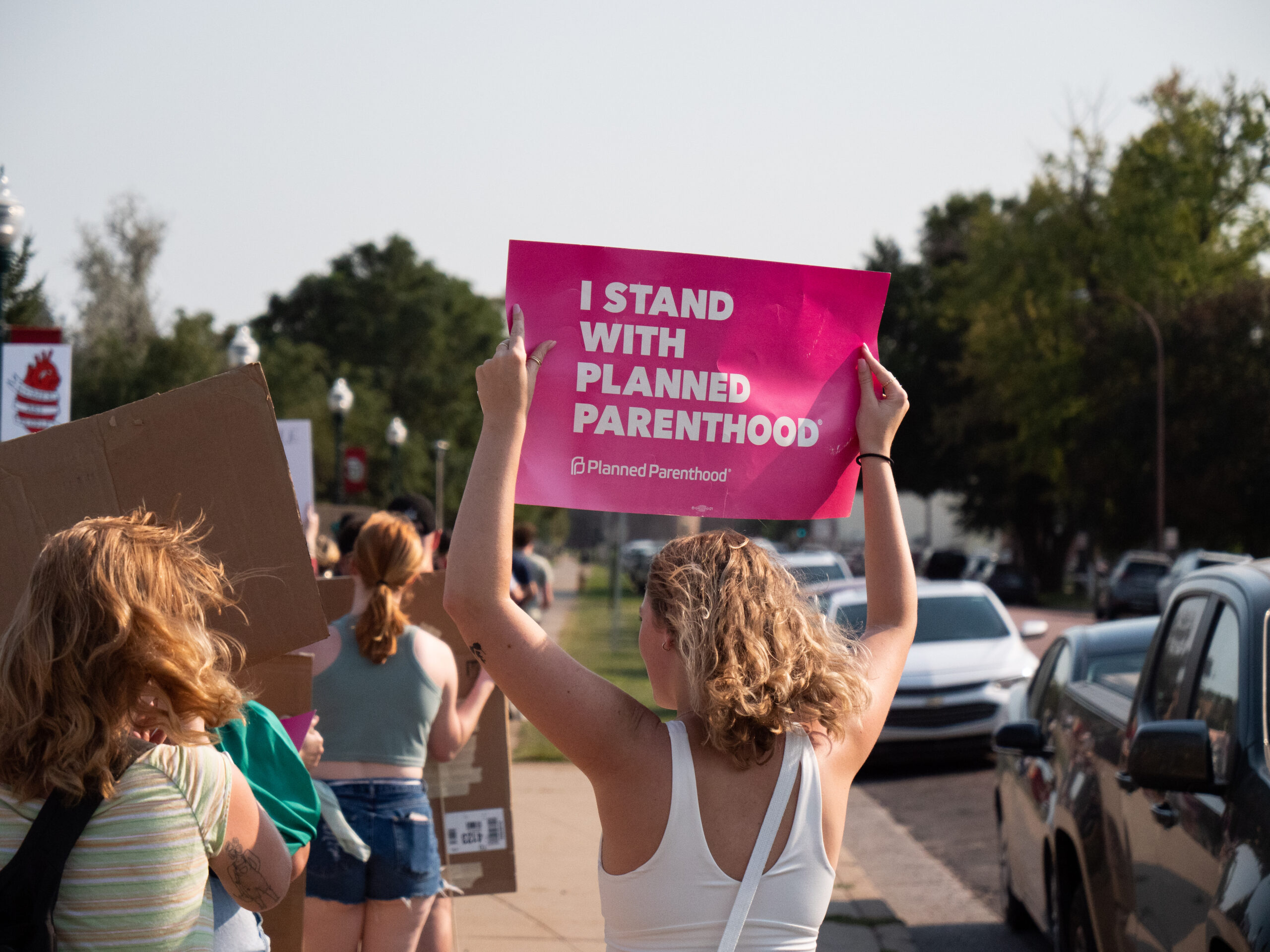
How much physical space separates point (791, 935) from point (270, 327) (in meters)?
77.2

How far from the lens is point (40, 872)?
6.17ft

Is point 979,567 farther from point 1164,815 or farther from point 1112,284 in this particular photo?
point 1164,815

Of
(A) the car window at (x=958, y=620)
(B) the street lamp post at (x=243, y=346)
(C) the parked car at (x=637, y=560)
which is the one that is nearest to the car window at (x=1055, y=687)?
(A) the car window at (x=958, y=620)

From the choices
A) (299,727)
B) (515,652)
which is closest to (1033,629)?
(299,727)

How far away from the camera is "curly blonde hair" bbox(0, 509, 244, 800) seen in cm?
191

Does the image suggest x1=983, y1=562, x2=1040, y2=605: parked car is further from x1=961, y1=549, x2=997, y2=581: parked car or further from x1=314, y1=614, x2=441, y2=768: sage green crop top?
x1=314, y1=614, x2=441, y2=768: sage green crop top

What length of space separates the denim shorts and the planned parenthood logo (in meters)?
1.93

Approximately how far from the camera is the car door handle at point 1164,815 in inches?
143

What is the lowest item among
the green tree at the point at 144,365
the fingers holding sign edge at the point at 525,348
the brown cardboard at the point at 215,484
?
the brown cardboard at the point at 215,484

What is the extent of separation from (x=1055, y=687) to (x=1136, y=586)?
28.2 m

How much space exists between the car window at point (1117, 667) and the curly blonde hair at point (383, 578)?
3270mm

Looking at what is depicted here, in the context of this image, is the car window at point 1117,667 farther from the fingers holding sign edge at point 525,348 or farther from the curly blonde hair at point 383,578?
the fingers holding sign edge at point 525,348

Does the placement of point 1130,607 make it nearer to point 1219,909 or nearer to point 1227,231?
point 1227,231

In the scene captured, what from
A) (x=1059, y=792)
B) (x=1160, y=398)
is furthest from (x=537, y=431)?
(x=1160, y=398)
